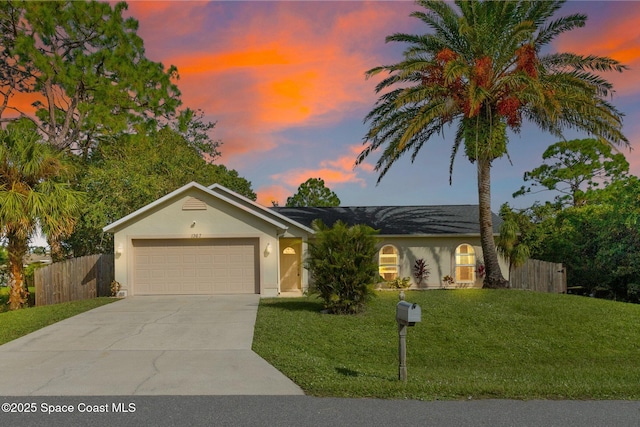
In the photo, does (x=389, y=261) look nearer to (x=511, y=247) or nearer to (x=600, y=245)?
(x=511, y=247)

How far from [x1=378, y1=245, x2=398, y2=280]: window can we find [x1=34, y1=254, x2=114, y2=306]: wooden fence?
11.5 metres

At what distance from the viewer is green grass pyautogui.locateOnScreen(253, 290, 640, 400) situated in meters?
7.18

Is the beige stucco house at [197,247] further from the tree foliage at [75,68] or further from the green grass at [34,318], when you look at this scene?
the tree foliage at [75,68]

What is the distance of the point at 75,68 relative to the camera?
27.4 meters

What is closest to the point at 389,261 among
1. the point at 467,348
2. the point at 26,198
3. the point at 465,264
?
the point at 465,264

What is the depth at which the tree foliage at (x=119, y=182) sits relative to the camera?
75.6 feet

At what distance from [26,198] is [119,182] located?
20.7 feet

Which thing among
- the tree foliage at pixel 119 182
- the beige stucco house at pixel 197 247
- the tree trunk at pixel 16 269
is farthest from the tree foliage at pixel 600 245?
the tree trunk at pixel 16 269

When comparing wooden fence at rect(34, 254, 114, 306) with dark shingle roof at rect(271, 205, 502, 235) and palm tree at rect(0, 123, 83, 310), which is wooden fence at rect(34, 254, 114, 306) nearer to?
palm tree at rect(0, 123, 83, 310)

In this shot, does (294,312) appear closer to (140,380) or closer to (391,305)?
(391,305)

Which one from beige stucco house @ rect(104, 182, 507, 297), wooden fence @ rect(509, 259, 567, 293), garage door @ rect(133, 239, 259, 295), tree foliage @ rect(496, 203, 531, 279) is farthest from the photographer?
tree foliage @ rect(496, 203, 531, 279)

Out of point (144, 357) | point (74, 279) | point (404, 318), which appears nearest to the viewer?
point (404, 318)

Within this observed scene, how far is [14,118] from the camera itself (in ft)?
91.1

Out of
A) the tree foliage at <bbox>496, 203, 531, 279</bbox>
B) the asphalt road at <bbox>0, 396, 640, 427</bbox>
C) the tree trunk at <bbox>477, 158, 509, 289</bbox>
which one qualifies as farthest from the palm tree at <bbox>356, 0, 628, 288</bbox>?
the asphalt road at <bbox>0, 396, 640, 427</bbox>
